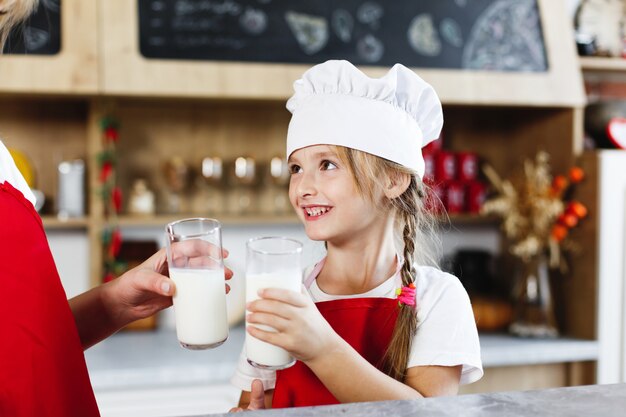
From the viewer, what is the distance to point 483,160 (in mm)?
3061

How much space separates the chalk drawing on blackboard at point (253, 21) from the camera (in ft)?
7.80

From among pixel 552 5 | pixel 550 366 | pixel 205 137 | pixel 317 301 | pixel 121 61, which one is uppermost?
pixel 552 5

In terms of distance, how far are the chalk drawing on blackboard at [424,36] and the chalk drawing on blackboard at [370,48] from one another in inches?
5.3

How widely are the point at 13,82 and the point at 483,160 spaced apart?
6.52 feet

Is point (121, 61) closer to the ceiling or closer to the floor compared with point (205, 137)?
closer to the ceiling

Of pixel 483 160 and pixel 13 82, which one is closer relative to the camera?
pixel 13 82

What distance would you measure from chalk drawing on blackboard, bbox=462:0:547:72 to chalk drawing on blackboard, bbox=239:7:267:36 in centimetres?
78

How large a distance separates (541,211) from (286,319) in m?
1.95

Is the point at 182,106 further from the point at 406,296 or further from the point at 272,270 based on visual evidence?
the point at 272,270

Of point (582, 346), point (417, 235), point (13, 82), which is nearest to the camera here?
point (417, 235)

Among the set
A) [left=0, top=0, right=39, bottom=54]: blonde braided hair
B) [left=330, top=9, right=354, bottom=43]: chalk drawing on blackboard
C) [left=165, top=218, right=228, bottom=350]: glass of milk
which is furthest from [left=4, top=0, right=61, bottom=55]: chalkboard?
[left=165, top=218, right=228, bottom=350]: glass of milk

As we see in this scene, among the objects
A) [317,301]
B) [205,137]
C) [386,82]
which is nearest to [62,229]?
[205,137]

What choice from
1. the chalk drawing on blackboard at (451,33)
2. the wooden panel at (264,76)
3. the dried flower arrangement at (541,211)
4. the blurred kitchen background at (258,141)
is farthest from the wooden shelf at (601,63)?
the chalk drawing on blackboard at (451,33)

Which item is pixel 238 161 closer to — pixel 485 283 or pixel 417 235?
pixel 485 283
